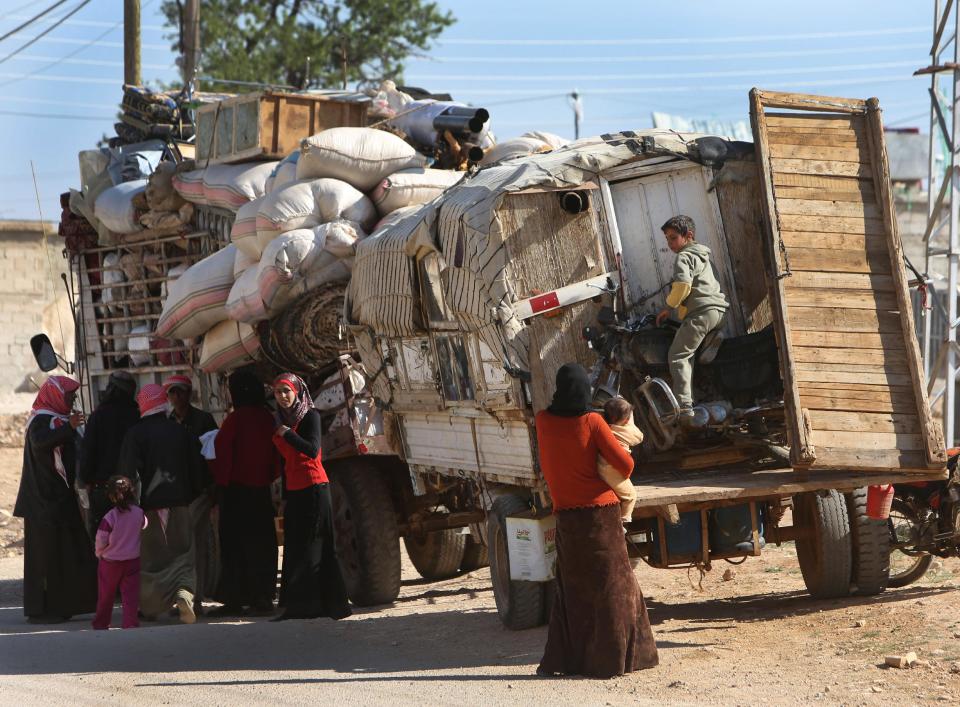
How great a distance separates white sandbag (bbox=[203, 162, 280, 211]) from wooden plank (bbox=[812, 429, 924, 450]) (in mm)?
5824

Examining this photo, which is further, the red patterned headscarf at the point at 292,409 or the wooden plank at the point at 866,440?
the red patterned headscarf at the point at 292,409

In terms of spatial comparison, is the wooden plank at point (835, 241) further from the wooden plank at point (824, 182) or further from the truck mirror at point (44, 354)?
the truck mirror at point (44, 354)

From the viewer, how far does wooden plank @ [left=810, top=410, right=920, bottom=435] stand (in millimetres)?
7180

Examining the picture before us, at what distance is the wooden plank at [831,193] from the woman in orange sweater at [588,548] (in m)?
1.92

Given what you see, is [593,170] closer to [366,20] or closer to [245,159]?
[245,159]

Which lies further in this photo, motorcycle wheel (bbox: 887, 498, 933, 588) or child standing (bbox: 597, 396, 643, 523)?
motorcycle wheel (bbox: 887, 498, 933, 588)

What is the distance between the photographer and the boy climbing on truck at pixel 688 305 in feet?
24.0

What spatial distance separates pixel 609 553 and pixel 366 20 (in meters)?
32.9

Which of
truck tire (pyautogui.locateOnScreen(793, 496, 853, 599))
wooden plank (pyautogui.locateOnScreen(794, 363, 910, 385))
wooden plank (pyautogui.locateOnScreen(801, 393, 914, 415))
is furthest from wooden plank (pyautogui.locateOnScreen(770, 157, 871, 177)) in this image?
truck tire (pyautogui.locateOnScreen(793, 496, 853, 599))

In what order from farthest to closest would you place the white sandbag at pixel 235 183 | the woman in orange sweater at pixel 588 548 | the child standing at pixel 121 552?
the white sandbag at pixel 235 183 < the child standing at pixel 121 552 < the woman in orange sweater at pixel 588 548

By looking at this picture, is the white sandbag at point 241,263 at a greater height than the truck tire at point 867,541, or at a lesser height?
greater

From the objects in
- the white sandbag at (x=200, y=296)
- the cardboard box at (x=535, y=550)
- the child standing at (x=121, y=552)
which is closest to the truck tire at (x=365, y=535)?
the child standing at (x=121, y=552)

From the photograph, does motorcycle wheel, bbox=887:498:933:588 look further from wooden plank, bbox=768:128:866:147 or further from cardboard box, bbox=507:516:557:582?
cardboard box, bbox=507:516:557:582

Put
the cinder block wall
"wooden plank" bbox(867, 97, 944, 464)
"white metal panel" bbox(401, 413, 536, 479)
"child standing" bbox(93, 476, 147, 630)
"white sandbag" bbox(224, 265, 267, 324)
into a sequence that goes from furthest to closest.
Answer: the cinder block wall < "white sandbag" bbox(224, 265, 267, 324) < "child standing" bbox(93, 476, 147, 630) < "white metal panel" bbox(401, 413, 536, 479) < "wooden plank" bbox(867, 97, 944, 464)
